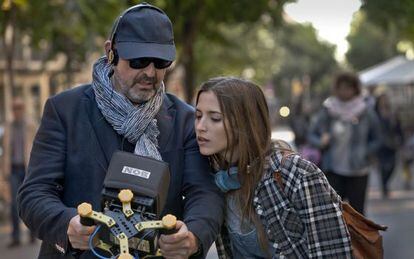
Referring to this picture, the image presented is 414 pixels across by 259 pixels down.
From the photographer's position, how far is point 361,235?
3025 millimetres

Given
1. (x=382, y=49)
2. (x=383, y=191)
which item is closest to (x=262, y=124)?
(x=383, y=191)

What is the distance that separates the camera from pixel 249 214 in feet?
9.72

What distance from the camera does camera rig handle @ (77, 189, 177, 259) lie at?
2.33 meters

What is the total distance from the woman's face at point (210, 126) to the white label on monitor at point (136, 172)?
1.45 feet

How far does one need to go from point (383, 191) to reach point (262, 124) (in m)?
11.7

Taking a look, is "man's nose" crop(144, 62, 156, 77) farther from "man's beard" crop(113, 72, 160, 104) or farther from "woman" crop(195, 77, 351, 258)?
"woman" crop(195, 77, 351, 258)

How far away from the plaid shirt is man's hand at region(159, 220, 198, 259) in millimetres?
490

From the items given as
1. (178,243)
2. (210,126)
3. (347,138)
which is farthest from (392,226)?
(178,243)

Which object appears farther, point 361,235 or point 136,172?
point 361,235

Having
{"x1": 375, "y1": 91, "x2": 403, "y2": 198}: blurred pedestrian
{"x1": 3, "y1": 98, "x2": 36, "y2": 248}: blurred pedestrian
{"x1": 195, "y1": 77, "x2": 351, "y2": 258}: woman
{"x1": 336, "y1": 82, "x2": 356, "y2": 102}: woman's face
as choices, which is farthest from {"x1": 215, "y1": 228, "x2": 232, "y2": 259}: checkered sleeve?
{"x1": 375, "y1": 91, "x2": 403, "y2": 198}: blurred pedestrian

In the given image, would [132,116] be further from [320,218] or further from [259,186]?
[320,218]

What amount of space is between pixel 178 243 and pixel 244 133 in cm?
66

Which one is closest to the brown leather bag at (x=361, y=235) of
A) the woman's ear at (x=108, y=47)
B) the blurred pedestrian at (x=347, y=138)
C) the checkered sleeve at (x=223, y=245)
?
the checkered sleeve at (x=223, y=245)

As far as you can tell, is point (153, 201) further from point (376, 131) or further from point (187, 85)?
point (187, 85)
